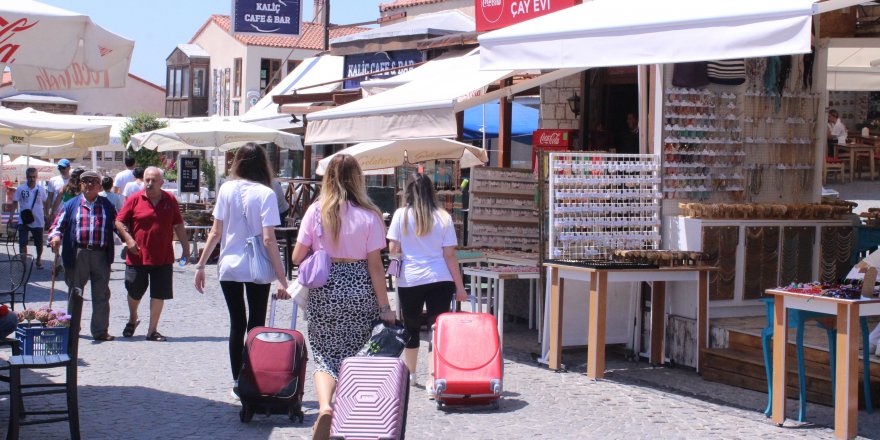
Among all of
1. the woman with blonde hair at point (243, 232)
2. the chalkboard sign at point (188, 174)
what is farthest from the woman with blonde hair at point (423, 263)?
the chalkboard sign at point (188, 174)

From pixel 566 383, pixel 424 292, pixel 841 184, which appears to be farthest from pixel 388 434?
pixel 841 184

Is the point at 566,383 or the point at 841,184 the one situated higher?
the point at 841,184

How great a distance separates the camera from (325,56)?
31531 millimetres

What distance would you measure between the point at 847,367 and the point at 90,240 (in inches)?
267

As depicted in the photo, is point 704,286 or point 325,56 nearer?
point 704,286

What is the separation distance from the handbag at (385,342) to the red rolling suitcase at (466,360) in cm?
139

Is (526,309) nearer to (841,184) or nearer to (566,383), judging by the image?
(566,383)

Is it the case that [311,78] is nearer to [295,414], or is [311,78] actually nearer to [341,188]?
[295,414]

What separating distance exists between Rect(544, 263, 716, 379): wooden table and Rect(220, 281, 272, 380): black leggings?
262 cm

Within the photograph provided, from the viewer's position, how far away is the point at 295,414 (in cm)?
719

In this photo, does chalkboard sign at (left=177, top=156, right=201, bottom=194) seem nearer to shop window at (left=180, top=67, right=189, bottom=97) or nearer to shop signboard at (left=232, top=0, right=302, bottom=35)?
shop signboard at (left=232, top=0, right=302, bottom=35)

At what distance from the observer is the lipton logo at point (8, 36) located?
6.54 meters

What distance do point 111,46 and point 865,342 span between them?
533 cm

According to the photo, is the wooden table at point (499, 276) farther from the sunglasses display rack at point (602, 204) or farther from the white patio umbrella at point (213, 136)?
the white patio umbrella at point (213, 136)
